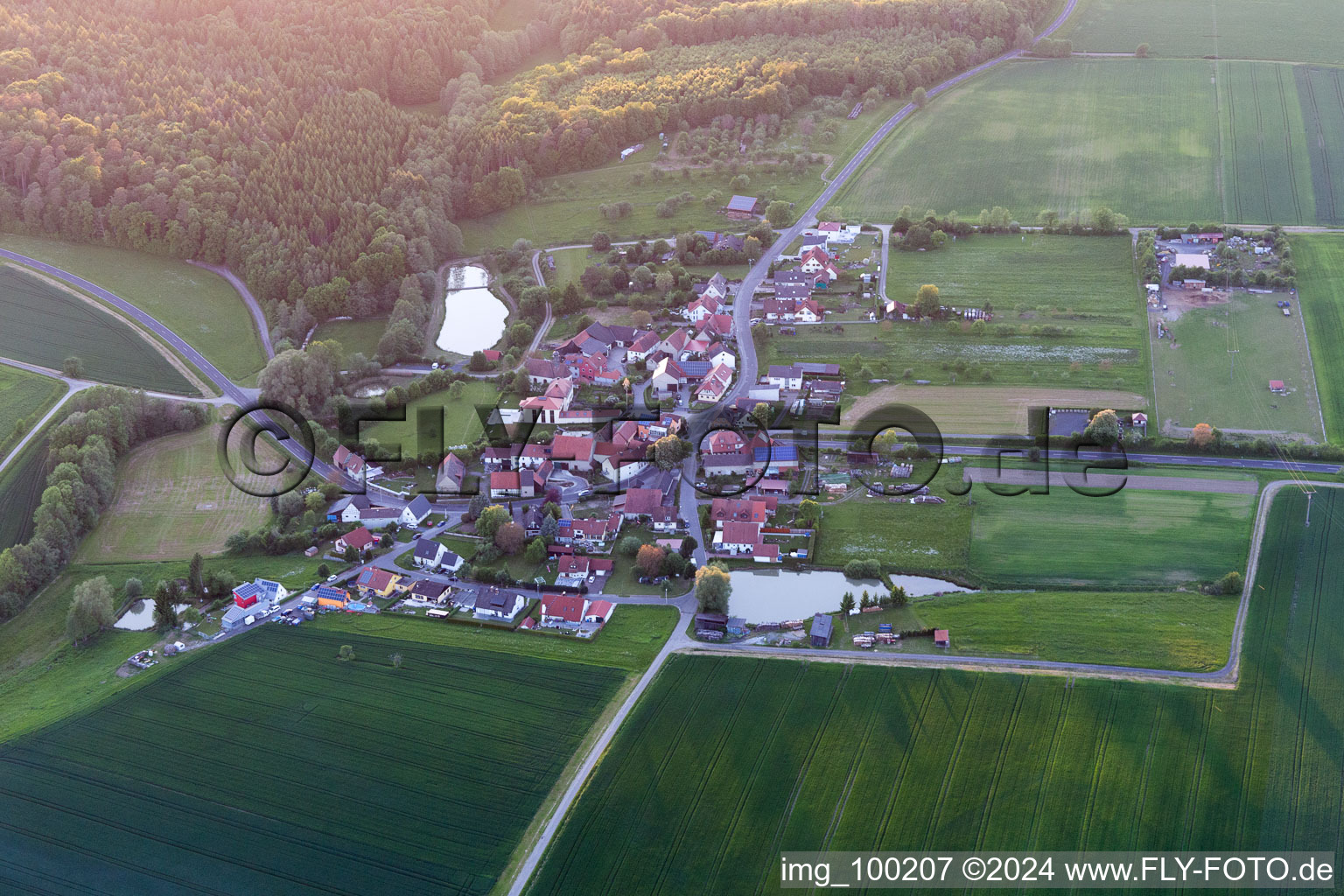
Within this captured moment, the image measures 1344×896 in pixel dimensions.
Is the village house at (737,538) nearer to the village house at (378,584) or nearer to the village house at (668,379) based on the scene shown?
the village house at (378,584)

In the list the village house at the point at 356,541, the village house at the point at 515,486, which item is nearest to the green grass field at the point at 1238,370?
the village house at the point at 515,486

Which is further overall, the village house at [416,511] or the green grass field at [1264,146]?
the green grass field at [1264,146]

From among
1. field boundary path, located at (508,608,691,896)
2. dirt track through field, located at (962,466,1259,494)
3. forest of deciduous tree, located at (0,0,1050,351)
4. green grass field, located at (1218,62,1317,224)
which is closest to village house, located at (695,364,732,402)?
dirt track through field, located at (962,466,1259,494)

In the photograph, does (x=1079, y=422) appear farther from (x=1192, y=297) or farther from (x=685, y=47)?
(x=685, y=47)

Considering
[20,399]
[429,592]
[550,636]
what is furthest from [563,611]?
[20,399]

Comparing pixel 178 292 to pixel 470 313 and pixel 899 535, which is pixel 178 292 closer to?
pixel 470 313

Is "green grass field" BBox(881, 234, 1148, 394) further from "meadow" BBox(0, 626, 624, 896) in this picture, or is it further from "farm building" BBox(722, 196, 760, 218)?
"meadow" BBox(0, 626, 624, 896)

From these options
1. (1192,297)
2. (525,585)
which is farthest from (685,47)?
(525,585)
